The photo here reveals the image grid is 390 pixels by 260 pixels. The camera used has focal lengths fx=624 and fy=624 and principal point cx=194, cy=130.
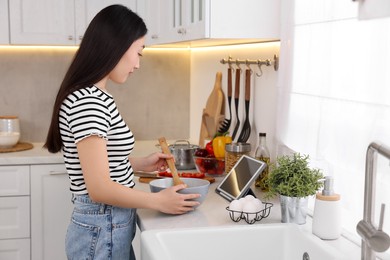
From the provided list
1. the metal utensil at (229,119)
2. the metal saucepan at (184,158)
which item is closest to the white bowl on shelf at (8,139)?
the metal saucepan at (184,158)

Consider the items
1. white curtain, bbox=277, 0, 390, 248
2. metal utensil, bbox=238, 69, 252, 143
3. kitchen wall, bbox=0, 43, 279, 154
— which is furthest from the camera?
kitchen wall, bbox=0, 43, 279, 154

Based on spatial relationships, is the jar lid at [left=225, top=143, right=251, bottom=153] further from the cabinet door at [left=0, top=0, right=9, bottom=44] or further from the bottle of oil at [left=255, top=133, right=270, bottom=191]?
the cabinet door at [left=0, top=0, right=9, bottom=44]

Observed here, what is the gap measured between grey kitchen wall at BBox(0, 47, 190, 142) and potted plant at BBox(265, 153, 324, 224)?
7.07 feet

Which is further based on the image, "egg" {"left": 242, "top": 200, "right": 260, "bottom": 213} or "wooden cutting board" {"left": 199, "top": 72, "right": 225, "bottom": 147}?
"wooden cutting board" {"left": 199, "top": 72, "right": 225, "bottom": 147}

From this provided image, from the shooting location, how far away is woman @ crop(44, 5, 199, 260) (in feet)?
6.15

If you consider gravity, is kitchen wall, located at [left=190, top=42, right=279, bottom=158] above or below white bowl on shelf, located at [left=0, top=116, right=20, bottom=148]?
above

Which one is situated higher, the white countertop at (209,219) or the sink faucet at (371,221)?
the sink faucet at (371,221)

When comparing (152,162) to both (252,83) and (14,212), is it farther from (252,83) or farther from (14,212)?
(14,212)

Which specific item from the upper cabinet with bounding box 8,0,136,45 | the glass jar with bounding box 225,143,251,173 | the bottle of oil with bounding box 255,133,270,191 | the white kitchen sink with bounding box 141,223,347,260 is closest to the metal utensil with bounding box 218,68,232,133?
the glass jar with bounding box 225,143,251,173

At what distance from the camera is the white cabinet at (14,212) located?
3.26 m

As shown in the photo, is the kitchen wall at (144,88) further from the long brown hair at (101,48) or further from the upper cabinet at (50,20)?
the long brown hair at (101,48)

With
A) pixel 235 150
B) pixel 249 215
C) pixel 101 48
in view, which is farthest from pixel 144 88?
pixel 249 215

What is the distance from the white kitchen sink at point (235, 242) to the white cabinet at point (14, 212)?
5.35 feet

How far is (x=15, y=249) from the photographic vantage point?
332cm
